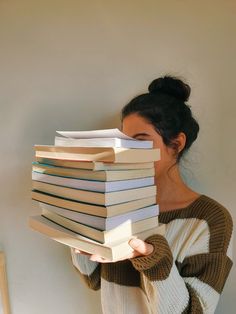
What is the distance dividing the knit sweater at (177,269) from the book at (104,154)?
0.17 m

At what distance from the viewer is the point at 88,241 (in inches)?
23.1

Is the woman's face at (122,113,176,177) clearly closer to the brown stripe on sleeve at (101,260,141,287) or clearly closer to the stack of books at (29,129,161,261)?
the stack of books at (29,129,161,261)

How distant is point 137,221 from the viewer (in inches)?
24.1

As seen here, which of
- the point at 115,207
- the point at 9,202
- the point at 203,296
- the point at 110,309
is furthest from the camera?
the point at 9,202

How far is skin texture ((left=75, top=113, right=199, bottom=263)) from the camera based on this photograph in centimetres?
76

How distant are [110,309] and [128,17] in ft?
2.88

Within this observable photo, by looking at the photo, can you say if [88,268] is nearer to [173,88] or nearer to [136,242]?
[136,242]

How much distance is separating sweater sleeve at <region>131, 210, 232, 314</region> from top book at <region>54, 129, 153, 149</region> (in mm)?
200

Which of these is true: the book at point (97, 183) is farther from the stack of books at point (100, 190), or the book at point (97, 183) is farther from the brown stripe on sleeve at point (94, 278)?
the brown stripe on sleeve at point (94, 278)

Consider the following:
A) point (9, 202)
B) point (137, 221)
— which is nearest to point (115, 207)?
point (137, 221)

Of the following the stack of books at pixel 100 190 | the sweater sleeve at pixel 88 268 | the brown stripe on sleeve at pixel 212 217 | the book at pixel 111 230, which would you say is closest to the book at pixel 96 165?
the stack of books at pixel 100 190

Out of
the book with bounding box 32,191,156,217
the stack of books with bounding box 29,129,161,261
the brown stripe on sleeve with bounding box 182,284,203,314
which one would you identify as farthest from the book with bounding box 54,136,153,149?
the brown stripe on sleeve with bounding box 182,284,203,314

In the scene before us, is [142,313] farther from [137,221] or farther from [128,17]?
[128,17]

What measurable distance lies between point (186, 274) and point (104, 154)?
381mm
